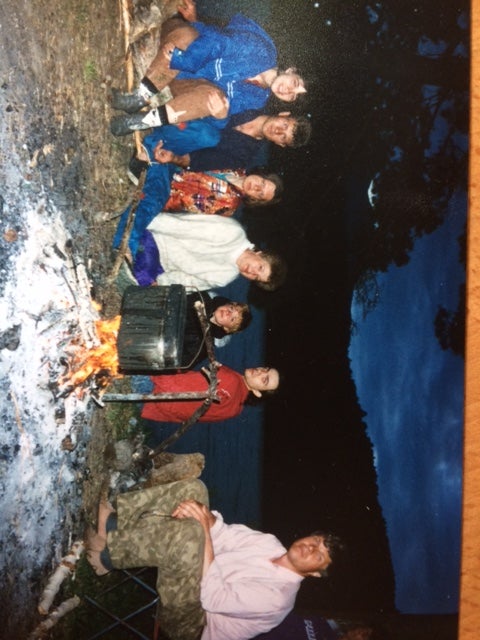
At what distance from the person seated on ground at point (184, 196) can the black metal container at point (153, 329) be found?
1.02 feet

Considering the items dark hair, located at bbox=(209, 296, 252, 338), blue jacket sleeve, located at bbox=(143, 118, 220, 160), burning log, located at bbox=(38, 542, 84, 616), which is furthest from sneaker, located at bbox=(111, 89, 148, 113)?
burning log, located at bbox=(38, 542, 84, 616)

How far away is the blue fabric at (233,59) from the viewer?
2.00 metres

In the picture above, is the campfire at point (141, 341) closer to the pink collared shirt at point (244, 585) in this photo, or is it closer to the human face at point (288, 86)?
the pink collared shirt at point (244, 585)

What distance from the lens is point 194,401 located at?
217 centimetres

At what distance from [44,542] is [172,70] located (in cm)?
218

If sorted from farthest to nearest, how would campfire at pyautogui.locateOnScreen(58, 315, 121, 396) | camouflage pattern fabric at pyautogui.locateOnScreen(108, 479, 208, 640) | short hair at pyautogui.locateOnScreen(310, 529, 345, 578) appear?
1. campfire at pyautogui.locateOnScreen(58, 315, 121, 396)
2. short hair at pyautogui.locateOnScreen(310, 529, 345, 578)
3. camouflage pattern fabric at pyautogui.locateOnScreen(108, 479, 208, 640)

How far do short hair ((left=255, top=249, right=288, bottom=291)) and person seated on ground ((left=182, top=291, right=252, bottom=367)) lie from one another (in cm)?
15

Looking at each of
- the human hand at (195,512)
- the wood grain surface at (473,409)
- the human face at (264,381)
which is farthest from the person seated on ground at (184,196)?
the human hand at (195,512)

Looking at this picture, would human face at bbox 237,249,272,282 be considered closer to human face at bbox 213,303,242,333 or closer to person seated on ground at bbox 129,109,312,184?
human face at bbox 213,303,242,333

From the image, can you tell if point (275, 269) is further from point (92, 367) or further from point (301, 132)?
point (92, 367)

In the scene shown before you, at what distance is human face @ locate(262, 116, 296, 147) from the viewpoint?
2033mm

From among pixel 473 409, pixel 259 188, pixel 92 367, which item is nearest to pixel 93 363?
pixel 92 367

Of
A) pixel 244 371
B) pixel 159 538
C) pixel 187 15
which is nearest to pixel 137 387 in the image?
pixel 244 371

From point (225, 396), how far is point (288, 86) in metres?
1.34
